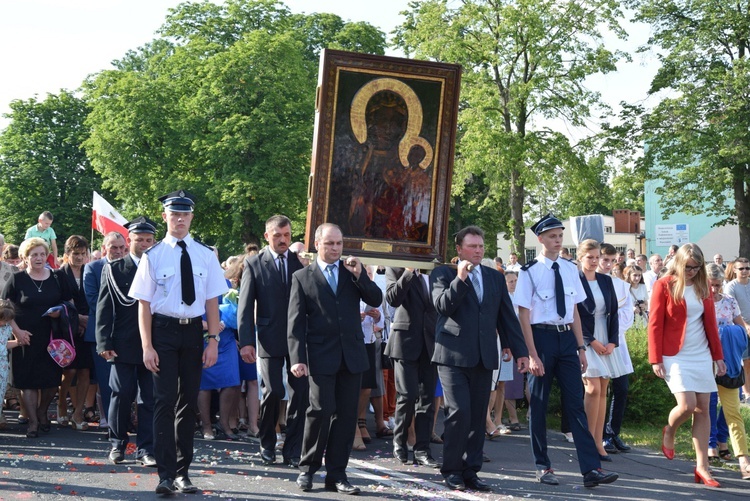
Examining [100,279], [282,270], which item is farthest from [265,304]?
[100,279]

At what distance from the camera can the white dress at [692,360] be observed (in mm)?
8648

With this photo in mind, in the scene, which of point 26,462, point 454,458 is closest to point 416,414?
point 454,458

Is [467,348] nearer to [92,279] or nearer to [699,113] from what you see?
[92,279]

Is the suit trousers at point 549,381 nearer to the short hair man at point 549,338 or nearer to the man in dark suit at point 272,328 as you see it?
the short hair man at point 549,338

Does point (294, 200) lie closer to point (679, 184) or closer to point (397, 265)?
point (679, 184)

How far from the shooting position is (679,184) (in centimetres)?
3634

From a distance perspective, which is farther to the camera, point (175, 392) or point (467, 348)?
point (467, 348)

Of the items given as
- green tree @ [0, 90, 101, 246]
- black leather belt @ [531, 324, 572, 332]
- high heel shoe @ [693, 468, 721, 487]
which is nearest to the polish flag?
black leather belt @ [531, 324, 572, 332]

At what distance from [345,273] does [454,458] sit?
1747mm

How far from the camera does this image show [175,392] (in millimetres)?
7578

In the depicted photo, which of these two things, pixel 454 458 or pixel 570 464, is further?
pixel 570 464

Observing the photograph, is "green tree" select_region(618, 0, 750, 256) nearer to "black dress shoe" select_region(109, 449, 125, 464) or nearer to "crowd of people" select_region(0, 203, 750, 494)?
"crowd of people" select_region(0, 203, 750, 494)

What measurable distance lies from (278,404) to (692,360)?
3716mm

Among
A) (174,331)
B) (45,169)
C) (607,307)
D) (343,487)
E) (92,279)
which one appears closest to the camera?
(174,331)
